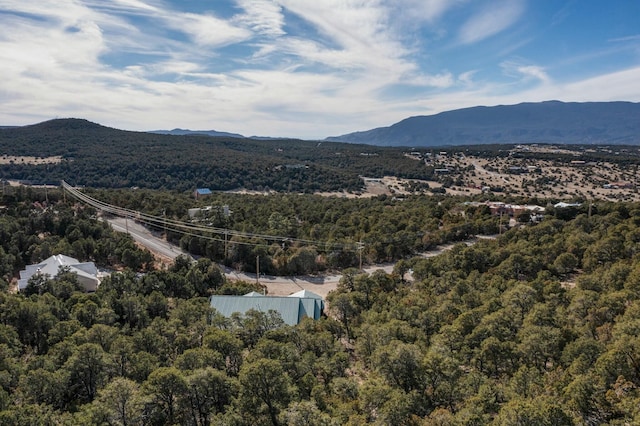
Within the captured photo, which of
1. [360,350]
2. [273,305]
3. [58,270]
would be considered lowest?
[273,305]

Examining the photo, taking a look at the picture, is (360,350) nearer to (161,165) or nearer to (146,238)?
(146,238)

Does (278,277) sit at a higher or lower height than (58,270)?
lower

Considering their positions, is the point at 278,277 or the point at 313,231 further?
the point at 313,231

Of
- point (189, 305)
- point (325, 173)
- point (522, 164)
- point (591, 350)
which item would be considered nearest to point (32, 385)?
point (189, 305)

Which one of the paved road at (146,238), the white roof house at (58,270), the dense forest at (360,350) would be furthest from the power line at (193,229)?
the white roof house at (58,270)

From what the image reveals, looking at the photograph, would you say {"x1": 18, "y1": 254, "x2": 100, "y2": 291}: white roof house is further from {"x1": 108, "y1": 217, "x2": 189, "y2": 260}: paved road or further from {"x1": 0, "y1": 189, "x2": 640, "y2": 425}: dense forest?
{"x1": 108, "y1": 217, "x2": 189, "y2": 260}: paved road

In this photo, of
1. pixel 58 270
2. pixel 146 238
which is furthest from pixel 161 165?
pixel 58 270
